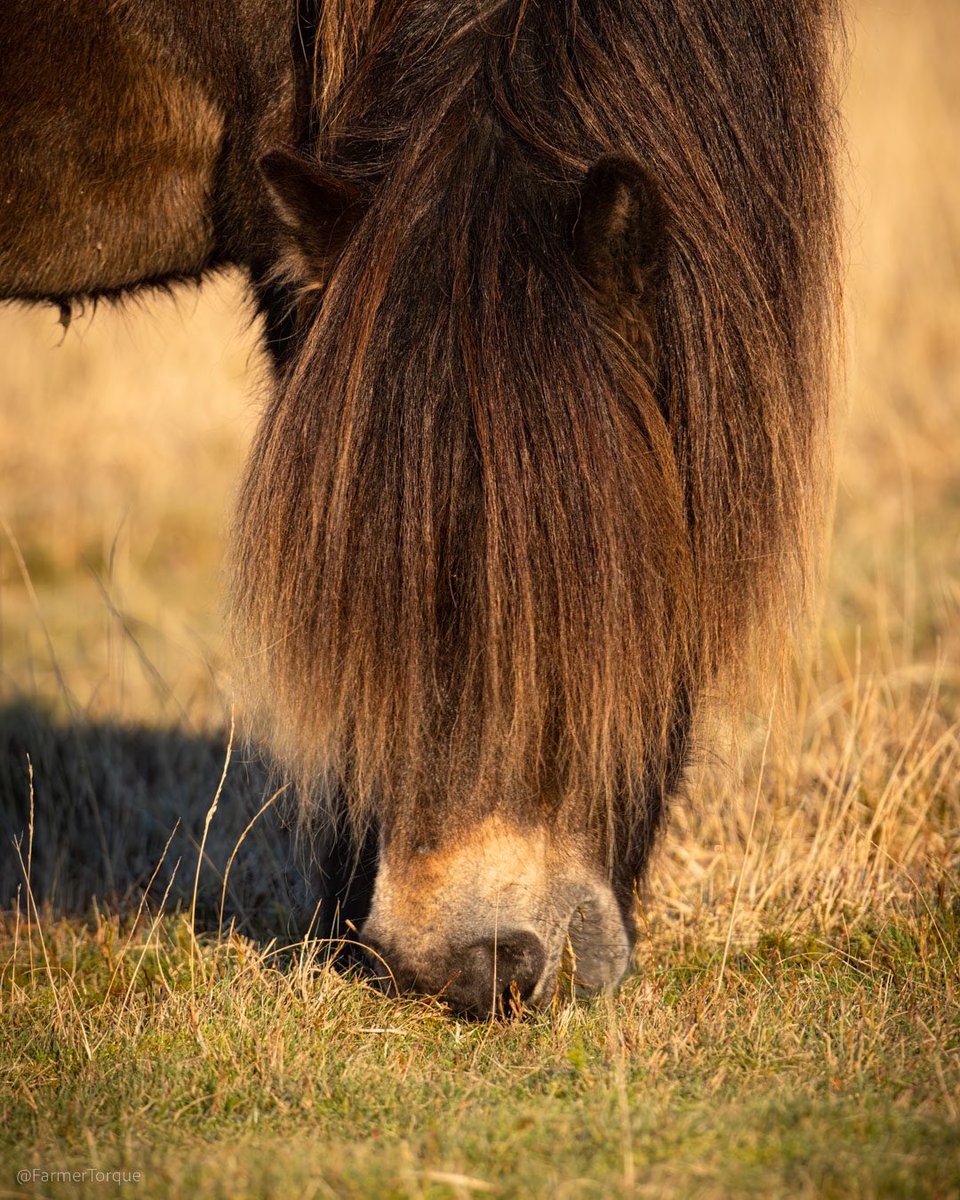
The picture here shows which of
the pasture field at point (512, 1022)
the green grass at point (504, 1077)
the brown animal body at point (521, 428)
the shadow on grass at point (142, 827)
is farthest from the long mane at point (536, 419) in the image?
the shadow on grass at point (142, 827)

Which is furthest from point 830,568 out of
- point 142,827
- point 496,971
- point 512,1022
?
point 496,971

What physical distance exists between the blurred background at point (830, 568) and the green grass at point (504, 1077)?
0.43 meters

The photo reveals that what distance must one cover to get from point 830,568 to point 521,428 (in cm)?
405

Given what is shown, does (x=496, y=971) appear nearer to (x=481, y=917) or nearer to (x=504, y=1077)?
(x=481, y=917)

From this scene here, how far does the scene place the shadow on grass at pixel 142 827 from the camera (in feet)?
9.93

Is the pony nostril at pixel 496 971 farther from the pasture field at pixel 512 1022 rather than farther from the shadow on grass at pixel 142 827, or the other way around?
the shadow on grass at pixel 142 827

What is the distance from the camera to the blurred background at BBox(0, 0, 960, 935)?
2979 millimetres

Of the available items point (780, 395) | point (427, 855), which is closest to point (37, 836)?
point (427, 855)

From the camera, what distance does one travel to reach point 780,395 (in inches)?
77.0

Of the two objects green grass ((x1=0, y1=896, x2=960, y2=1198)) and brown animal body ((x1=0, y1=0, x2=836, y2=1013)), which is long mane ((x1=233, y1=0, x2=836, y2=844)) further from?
green grass ((x1=0, y1=896, x2=960, y2=1198))

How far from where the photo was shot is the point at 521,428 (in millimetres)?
1752

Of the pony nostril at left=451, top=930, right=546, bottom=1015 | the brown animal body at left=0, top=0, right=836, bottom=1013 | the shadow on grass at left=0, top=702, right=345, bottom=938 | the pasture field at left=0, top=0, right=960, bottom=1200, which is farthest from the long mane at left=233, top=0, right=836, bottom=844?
the shadow on grass at left=0, top=702, right=345, bottom=938

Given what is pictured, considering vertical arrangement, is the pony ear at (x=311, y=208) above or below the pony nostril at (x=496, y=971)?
above

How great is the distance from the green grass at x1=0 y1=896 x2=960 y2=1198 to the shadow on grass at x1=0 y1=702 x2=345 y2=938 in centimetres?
33
